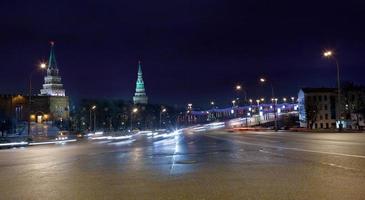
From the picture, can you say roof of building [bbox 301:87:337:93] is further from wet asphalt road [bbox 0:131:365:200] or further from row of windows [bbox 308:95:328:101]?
wet asphalt road [bbox 0:131:365:200]

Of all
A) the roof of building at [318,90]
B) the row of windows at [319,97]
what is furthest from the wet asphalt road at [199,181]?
the roof of building at [318,90]

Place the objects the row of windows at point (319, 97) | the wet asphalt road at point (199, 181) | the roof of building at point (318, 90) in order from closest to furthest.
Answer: the wet asphalt road at point (199, 181)
the row of windows at point (319, 97)
the roof of building at point (318, 90)

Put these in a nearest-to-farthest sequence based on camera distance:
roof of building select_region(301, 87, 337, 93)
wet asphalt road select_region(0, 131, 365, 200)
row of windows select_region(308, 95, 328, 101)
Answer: wet asphalt road select_region(0, 131, 365, 200), row of windows select_region(308, 95, 328, 101), roof of building select_region(301, 87, 337, 93)

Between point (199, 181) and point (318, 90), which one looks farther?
point (318, 90)

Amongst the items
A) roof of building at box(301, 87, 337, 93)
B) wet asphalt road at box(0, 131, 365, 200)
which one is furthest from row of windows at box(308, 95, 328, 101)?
wet asphalt road at box(0, 131, 365, 200)

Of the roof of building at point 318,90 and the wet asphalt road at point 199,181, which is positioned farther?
the roof of building at point 318,90

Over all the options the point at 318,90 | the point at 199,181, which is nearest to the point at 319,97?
the point at 318,90

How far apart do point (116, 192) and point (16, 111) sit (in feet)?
613

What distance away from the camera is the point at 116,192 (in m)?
12.6

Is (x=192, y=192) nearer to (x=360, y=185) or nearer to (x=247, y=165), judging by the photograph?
(x=360, y=185)

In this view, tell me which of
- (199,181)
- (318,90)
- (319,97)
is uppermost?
(318,90)

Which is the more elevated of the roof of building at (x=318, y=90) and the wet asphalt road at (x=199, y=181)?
the roof of building at (x=318, y=90)

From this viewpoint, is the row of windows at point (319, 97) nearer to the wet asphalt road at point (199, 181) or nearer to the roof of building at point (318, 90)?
the roof of building at point (318, 90)

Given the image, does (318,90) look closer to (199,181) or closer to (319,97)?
(319,97)
